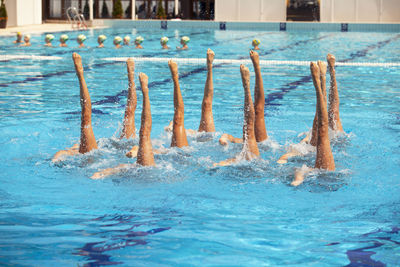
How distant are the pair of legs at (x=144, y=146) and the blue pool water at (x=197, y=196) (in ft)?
0.22

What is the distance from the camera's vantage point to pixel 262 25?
23.4 metres

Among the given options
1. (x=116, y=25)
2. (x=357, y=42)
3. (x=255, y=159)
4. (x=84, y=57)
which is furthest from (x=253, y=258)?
(x=116, y=25)

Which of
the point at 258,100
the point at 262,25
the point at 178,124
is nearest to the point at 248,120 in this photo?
the point at 258,100

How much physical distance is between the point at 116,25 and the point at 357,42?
10874mm

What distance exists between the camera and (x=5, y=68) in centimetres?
1121

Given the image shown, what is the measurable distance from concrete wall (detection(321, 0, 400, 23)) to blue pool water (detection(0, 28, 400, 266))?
690 inches

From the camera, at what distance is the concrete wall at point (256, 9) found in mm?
25562

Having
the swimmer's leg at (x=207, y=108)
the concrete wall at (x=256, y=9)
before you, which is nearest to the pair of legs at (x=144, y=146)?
the swimmer's leg at (x=207, y=108)

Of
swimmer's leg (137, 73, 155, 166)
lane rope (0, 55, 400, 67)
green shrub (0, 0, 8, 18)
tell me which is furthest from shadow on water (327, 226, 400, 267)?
green shrub (0, 0, 8, 18)

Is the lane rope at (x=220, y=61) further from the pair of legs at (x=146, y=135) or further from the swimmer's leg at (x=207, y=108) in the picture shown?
the pair of legs at (x=146, y=135)

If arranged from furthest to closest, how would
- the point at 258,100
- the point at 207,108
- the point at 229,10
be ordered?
1. the point at 229,10
2. the point at 207,108
3. the point at 258,100

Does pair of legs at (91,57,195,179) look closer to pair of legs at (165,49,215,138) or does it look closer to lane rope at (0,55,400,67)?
pair of legs at (165,49,215,138)

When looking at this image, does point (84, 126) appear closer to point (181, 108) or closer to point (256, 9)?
point (181, 108)

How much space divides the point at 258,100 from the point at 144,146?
103 cm
